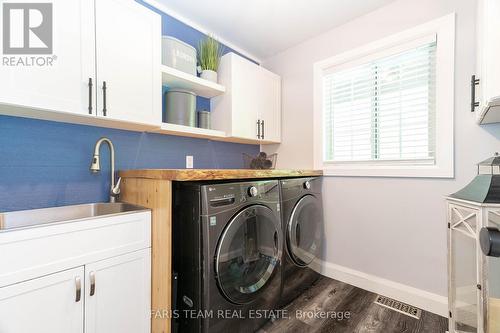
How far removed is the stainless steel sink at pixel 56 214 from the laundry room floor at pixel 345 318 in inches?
51.3

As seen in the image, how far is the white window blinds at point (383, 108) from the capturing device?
1.68 m

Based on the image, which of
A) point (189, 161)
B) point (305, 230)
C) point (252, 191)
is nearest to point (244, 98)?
point (189, 161)

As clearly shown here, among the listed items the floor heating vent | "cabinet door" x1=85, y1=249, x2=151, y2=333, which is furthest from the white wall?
"cabinet door" x1=85, y1=249, x2=151, y2=333

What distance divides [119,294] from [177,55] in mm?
1723

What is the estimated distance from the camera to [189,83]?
6.12 ft

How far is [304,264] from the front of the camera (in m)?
1.80

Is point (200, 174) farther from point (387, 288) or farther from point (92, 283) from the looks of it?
point (387, 288)

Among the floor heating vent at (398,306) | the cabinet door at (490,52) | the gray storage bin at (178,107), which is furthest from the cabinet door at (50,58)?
the floor heating vent at (398,306)

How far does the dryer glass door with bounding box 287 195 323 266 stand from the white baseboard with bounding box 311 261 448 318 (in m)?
0.21

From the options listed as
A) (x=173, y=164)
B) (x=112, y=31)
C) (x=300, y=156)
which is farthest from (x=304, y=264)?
(x=112, y=31)

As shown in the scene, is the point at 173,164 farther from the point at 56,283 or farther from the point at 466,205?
the point at 466,205

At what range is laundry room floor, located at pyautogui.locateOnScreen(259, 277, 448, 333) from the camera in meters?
1.44

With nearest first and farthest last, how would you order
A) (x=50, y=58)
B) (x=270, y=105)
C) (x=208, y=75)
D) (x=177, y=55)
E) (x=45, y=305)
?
(x=45, y=305)
(x=50, y=58)
(x=177, y=55)
(x=208, y=75)
(x=270, y=105)

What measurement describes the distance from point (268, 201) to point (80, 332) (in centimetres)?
117
